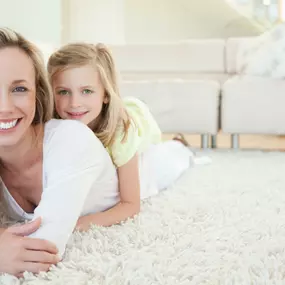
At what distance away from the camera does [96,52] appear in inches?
52.7

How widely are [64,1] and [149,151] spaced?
3.16 metres

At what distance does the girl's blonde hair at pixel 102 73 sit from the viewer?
1281mm

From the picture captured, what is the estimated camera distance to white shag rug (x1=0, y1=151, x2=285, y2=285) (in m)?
0.82

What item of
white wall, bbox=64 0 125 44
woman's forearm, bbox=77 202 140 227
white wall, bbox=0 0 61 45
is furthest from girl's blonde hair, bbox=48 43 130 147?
white wall, bbox=64 0 125 44

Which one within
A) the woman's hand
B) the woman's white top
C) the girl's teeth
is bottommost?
the woman's hand

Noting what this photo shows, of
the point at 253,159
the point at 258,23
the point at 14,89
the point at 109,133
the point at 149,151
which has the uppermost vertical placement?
the point at 258,23

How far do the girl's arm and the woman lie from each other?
0.17m

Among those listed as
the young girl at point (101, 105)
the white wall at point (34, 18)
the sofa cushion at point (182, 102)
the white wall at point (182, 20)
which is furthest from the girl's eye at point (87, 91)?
the white wall at point (182, 20)

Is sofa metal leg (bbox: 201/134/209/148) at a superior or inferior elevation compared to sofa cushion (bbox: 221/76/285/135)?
inferior

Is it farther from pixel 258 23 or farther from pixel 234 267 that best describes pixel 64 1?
pixel 234 267

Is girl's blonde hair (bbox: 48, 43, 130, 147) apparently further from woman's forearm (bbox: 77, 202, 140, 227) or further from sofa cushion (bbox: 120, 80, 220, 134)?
sofa cushion (bbox: 120, 80, 220, 134)

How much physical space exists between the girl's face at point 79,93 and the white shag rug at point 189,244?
0.30m

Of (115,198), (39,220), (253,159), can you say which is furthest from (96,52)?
(253,159)

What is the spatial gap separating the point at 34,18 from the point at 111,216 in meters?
2.83
